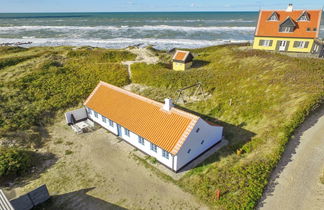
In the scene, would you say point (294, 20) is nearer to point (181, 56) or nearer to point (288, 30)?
point (288, 30)

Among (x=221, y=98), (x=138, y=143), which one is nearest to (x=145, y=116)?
(x=138, y=143)

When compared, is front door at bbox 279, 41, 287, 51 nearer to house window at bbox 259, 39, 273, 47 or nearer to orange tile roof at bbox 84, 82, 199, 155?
house window at bbox 259, 39, 273, 47

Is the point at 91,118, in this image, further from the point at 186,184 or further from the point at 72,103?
the point at 186,184

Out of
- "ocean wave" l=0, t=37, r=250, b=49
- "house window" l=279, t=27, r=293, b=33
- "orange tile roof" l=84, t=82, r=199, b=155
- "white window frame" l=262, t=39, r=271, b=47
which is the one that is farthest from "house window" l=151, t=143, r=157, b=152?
"ocean wave" l=0, t=37, r=250, b=49

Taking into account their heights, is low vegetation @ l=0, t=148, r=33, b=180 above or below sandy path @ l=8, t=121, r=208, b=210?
above

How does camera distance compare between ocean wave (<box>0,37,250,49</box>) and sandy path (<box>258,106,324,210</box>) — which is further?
ocean wave (<box>0,37,250,49</box>)

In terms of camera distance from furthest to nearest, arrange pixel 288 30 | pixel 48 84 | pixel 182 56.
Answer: pixel 182 56
pixel 288 30
pixel 48 84

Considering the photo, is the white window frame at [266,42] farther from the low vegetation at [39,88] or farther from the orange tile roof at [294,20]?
the low vegetation at [39,88]

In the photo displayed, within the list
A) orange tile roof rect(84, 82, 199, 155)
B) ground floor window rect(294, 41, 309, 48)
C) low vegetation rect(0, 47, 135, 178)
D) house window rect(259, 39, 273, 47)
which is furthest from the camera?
house window rect(259, 39, 273, 47)
